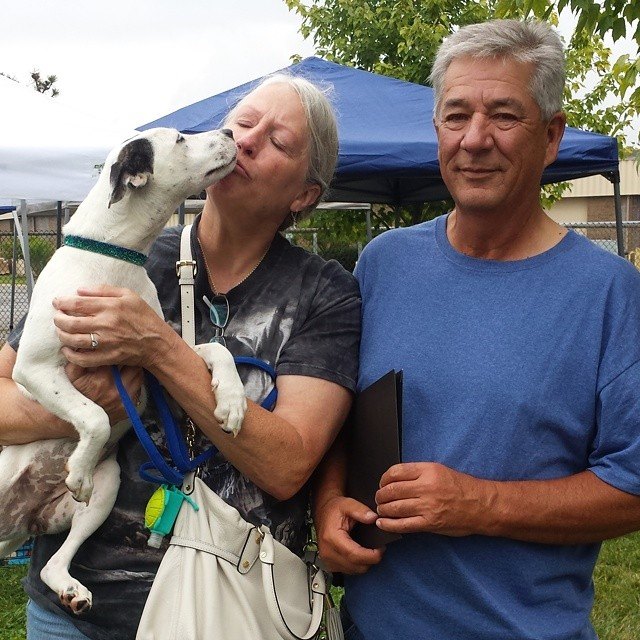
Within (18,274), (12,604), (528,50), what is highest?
(528,50)

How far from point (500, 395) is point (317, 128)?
2.95ft

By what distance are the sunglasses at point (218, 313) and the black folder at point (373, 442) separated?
379mm

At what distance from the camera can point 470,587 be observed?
1.91m

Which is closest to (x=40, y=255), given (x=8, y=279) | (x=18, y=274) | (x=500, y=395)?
(x=8, y=279)

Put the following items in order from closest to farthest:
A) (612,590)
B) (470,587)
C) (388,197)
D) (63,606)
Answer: (470,587)
(63,606)
(612,590)
(388,197)

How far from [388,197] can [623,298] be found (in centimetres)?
860

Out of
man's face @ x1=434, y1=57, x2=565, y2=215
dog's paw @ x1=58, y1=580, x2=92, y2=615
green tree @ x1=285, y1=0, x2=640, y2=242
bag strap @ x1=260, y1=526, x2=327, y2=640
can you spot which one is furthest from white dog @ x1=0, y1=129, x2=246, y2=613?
green tree @ x1=285, y1=0, x2=640, y2=242

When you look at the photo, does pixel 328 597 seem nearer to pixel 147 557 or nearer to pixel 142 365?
pixel 147 557

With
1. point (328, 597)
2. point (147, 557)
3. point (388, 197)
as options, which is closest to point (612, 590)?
point (328, 597)

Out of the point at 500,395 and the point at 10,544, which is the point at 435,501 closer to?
the point at 500,395

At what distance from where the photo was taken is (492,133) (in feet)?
6.67

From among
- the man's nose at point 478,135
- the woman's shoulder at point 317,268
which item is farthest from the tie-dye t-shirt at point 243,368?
the man's nose at point 478,135

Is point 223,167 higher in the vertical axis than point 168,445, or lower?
higher

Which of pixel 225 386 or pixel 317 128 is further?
pixel 317 128
